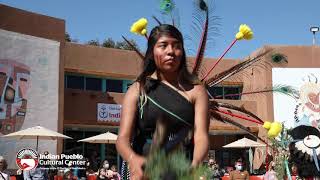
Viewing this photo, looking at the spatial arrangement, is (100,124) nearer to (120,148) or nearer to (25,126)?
(25,126)

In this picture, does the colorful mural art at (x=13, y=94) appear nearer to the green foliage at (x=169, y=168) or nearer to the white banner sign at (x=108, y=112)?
the white banner sign at (x=108, y=112)

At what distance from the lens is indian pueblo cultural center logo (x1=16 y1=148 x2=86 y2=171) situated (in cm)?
1367

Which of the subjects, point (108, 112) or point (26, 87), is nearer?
point (26, 87)

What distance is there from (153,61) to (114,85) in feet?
79.6

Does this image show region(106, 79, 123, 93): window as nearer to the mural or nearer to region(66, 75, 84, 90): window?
region(66, 75, 84, 90): window

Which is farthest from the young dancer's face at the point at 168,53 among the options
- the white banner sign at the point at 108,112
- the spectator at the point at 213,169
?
the white banner sign at the point at 108,112

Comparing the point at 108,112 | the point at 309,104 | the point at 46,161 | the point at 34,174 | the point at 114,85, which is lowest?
the point at 34,174

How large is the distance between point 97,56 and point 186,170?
77.8 feet

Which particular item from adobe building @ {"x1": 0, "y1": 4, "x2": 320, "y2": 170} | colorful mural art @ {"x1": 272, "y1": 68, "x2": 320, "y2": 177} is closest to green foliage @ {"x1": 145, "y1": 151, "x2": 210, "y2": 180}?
adobe building @ {"x1": 0, "y1": 4, "x2": 320, "y2": 170}

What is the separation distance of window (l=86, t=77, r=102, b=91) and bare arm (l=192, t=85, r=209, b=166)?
23716 mm

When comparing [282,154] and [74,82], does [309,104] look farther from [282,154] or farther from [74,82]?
[282,154]

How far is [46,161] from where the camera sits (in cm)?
1582

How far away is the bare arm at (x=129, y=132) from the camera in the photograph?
221 centimetres

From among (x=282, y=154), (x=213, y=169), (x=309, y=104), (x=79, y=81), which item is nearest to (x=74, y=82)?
(x=79, y=81)
